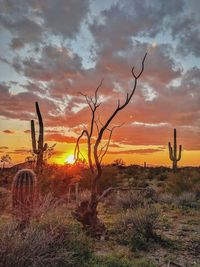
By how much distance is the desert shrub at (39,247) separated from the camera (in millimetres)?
6359

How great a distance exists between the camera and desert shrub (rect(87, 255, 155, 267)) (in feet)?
26.0

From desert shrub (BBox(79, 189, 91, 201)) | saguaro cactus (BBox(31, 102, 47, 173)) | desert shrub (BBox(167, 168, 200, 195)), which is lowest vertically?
desert shrub (BBox(79, 189, 91, 201))

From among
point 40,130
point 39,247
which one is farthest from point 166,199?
point 39,247

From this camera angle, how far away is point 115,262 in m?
8.02

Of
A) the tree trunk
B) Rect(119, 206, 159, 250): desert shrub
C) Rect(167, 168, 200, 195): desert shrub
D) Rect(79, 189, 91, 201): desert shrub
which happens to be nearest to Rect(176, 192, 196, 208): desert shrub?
Rect(167, 168, 200, 195): desert shrub

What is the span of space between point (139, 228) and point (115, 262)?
2672mm

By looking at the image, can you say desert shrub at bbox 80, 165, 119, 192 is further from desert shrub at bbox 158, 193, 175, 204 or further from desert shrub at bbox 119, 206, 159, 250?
desert shrub at bbox 119, 206, 159, 250

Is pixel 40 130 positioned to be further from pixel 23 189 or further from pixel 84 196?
pixel 23 189

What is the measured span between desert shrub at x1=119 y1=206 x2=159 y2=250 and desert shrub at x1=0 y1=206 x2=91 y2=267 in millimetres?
1653

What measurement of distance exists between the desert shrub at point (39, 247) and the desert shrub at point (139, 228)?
1.65m

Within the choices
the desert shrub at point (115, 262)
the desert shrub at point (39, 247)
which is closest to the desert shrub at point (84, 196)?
the desert shrub at point (39, 247)

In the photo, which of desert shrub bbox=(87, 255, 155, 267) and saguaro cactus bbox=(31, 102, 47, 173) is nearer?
desert shrub bbox=(87, 255, 155, 267)

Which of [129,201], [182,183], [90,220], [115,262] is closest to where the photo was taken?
[115,262]

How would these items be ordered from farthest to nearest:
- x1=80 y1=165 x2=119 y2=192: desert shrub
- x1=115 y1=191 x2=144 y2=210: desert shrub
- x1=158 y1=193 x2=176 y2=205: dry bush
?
x1=80 y1=165 x2=119 y2=192: desert shrub → x1=158 y1=193 x2=176 y2=205: dry bush → x1=115 y1=191 x2=144 y2=210: desert shrub
